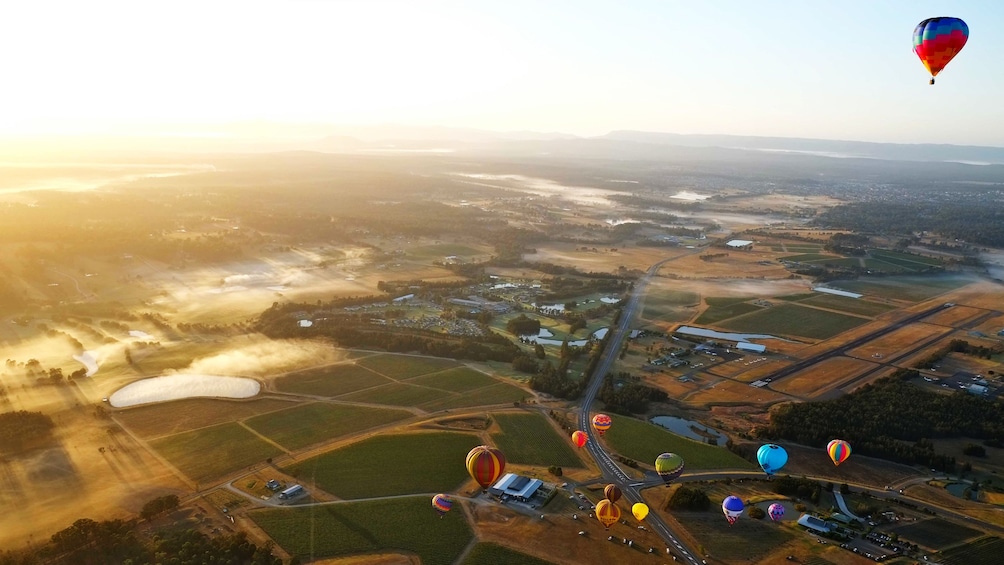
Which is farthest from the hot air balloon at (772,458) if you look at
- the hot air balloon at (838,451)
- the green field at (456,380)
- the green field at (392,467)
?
the green field at (456,380)

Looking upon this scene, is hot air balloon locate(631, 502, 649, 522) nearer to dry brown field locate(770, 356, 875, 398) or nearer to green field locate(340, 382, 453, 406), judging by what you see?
green field locate(340, 382, 453, 406)

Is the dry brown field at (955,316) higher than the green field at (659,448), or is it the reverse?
the dry brown field at (955,316)

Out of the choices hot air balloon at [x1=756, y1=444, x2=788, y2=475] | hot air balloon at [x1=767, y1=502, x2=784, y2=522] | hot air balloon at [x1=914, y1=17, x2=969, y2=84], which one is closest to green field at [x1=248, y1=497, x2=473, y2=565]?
hot air balloon at [x1=767, y1=502, x2=784, y2=522]

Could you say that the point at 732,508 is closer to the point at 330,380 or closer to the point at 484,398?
the point at 484,398

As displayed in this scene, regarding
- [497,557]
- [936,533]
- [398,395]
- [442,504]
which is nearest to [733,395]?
[936,533]

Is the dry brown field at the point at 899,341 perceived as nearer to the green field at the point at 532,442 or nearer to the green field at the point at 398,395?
the green field at the point at 532,442

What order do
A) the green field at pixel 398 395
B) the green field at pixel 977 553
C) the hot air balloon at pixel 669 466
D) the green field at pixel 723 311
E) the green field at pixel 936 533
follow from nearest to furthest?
1. the green field at pixel 977 553
2. the green field at pixel 936 533
3. the hot air balloon at pixel 669 466
4. the green field at pixel 398 395
5. the green field at pixel 723 311
